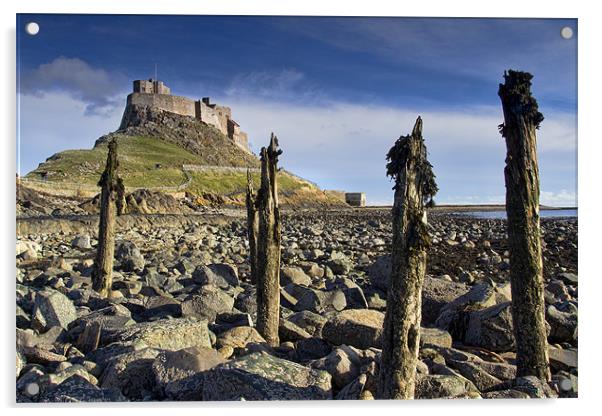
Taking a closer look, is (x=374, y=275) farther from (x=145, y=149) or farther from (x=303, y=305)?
(x=145, y=149)

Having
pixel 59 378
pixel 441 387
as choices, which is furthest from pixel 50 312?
pixel 441 387

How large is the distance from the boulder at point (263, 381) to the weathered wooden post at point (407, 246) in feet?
3.29

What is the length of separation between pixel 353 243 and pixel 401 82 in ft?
63.3

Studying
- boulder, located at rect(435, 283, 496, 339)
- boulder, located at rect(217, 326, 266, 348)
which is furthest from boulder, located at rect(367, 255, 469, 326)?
boulder, located at rect(217, 326, 266, 348)

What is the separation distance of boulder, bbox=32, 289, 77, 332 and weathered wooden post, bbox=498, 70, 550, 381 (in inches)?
259

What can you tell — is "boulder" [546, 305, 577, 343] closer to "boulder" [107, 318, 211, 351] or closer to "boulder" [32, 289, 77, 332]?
"boulder" [107, 318, 211, 351]

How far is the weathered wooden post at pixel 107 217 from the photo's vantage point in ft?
37.5

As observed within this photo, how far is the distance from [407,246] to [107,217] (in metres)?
8.02

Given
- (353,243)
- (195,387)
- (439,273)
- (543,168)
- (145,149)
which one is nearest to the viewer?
(195,387)

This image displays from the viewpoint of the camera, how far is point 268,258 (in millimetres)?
8430

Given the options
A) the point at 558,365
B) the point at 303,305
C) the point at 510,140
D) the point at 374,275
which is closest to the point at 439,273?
the point at 374,275

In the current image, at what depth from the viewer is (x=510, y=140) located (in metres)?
6.19

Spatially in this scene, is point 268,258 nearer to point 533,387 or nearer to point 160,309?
point 160,309

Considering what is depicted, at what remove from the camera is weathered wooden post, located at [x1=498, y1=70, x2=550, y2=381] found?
609cm
